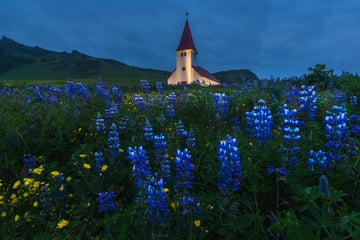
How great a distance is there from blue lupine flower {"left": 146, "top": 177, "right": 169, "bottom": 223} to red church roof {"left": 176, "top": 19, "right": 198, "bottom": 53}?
161 feet

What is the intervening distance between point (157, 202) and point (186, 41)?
5043cm

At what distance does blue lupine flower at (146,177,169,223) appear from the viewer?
2086 mm

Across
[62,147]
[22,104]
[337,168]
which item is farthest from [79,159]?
[22,104]

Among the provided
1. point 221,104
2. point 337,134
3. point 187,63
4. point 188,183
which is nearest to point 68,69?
point 187,63

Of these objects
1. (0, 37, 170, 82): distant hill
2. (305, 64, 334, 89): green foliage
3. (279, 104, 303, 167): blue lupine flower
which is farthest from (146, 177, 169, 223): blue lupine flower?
(0, 37, 170, 82): distant hill

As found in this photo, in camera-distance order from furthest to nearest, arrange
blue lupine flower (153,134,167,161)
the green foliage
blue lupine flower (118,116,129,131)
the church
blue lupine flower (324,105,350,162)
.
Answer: the church
the green foliage
blue lupine flower (118,116,129,131)
blue lupine flower (153,134,167,161)
blue lupine flower (324,105,350,162)

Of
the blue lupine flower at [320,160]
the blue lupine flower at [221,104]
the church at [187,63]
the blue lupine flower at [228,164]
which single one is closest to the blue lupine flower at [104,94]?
the blue lupine flower at [221,104]

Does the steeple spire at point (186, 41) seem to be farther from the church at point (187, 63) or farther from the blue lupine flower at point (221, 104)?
the blue lupine flower at point (221, 104)

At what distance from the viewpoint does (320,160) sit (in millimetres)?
2512

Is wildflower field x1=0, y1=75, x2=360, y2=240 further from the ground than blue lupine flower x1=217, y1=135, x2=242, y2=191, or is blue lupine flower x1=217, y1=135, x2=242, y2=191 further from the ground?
blue lupine flower x1=217, y1=135, x2=242, y2=191

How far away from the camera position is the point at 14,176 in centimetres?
389

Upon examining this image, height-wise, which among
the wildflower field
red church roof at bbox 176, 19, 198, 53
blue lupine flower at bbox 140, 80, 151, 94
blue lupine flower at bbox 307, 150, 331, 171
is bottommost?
the wildflower field

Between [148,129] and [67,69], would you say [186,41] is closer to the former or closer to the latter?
[148,129]

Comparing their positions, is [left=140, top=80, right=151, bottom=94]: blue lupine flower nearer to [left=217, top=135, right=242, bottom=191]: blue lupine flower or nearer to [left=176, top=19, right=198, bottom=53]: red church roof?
[left=217, top=135, right=242, bottom=191]: blue lupine flower
